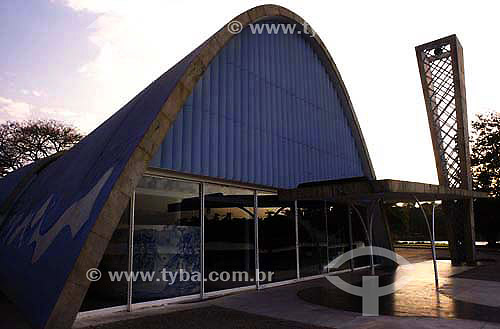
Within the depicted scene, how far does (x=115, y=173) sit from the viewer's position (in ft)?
21.6

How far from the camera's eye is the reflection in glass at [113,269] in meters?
8.40

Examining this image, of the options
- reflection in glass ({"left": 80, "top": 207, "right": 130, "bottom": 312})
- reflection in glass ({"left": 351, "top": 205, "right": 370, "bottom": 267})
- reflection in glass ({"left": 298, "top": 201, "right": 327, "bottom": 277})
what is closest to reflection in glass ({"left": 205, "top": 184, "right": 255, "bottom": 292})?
reflection in glass ({"left": 80, "top": 207, "right": 130, "bottom": 312})

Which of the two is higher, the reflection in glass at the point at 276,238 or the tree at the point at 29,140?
the tree at the point at 29,140

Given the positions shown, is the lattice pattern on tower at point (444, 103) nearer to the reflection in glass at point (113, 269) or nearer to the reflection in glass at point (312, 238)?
the reflection in glass at point (312, 238)

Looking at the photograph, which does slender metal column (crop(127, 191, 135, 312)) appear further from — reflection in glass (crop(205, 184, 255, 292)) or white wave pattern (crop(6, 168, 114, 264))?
reflection in glass (crop(205, 184, 255, 292))

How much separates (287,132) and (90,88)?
25.2ft

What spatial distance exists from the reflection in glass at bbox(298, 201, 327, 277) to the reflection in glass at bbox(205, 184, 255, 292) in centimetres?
289

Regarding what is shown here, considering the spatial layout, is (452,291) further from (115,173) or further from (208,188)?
(115,173)

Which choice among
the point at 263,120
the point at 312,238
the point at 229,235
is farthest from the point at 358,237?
the point at 229,235

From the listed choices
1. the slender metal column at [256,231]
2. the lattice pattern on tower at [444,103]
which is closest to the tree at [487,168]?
the lattice pattern on tower at [444,103]

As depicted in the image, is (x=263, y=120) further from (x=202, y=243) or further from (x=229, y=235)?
(x=202, y=243)

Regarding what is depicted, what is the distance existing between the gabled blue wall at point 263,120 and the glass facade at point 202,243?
802 mm

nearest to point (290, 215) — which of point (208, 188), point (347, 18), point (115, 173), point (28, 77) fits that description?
point (208, 188)

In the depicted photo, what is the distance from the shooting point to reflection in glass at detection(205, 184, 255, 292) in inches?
425
